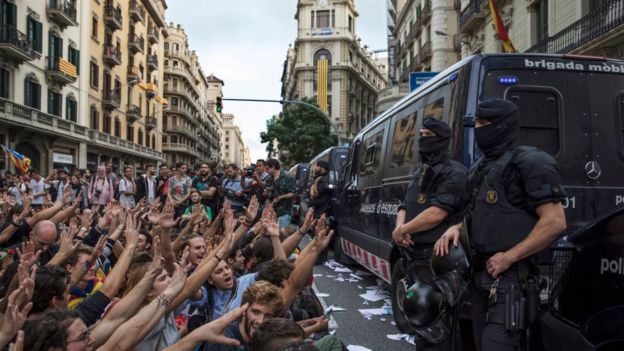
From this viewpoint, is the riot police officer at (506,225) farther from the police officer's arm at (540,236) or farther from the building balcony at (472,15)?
the building balcony at (472,15)

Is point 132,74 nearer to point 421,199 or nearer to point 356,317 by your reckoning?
point 356,317

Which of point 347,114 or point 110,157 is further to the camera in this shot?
point 347,114

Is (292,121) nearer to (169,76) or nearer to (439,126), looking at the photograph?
(169,76)

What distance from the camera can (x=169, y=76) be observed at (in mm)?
74250

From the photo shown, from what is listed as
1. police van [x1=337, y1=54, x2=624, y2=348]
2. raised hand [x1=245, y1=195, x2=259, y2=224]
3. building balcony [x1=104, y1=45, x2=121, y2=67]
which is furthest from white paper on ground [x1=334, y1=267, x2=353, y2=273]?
building balcony [x1=104, y1=45, x2=121, y2=67]

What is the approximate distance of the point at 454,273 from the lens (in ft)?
9.71

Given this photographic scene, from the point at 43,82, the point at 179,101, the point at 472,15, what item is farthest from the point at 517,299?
the point at 179,101

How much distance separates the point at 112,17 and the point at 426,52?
2361 cm

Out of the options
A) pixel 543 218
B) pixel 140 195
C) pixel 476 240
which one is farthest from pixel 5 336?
pixel 140 195

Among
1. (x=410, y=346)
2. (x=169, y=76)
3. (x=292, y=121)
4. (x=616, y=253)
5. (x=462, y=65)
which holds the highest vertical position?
(x=169, y=76)

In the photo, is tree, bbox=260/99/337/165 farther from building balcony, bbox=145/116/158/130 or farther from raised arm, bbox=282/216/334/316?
raised arm, bbox=282/216/334/316

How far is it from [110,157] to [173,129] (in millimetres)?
32295

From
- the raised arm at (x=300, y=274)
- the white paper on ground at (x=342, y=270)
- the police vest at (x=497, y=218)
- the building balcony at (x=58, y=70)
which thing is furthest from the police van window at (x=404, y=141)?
the building balcony at (x=58, y=70)

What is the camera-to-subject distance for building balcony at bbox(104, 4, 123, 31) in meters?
39.6
